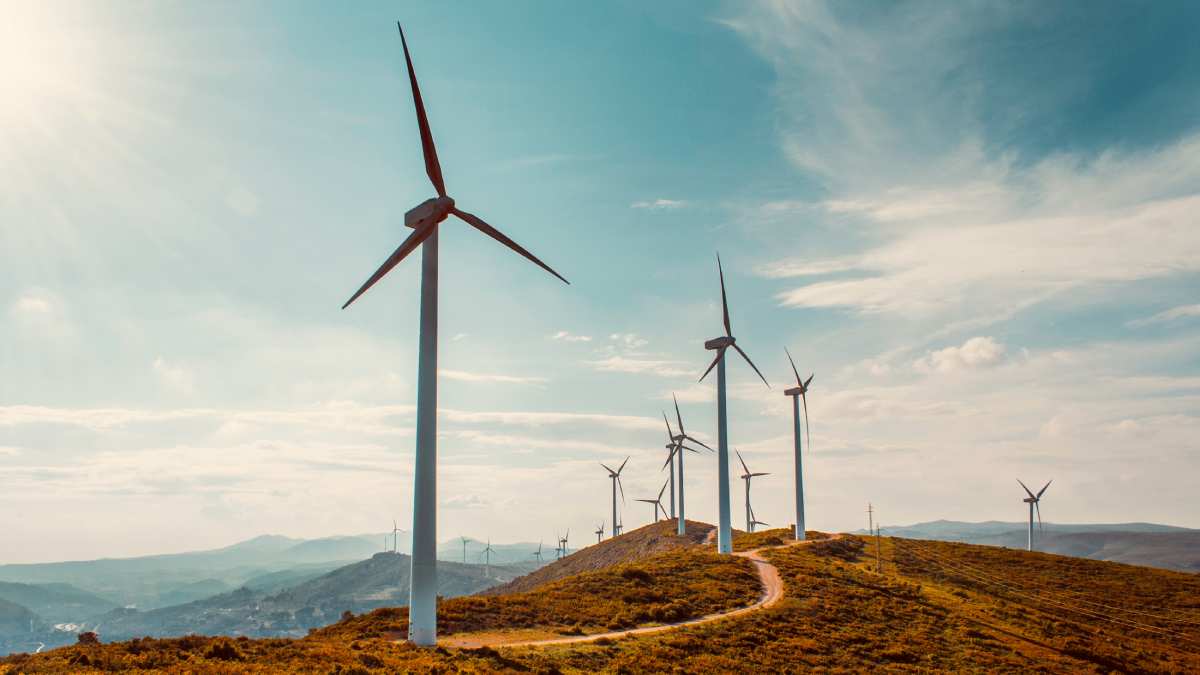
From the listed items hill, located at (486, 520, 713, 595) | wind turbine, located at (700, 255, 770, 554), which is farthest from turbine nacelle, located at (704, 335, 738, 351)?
hill, located at (486, 520, 713, 595)

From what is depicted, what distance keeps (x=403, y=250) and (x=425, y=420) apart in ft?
40.1

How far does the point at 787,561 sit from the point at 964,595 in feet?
65.3

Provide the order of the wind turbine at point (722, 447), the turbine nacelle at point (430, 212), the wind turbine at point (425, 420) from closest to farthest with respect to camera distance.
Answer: the wind turbine at point (425, 420) < the turbine nacelle at point (430, 212) < the wind turbine at point (722, 447)

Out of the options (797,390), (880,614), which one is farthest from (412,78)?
(797,390)

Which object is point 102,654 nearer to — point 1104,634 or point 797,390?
point 1104,634

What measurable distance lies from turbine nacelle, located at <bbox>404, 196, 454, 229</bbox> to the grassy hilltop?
26.0 meters

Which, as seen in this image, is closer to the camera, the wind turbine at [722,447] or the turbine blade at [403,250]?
the turbine blade at [403,250]

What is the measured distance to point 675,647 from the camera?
51.1m

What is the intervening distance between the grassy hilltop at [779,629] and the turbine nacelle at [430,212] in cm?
2602

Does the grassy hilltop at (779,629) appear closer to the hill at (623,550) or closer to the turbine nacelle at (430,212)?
the turbine nacelle at (430,212)

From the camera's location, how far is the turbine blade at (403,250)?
49.3 m

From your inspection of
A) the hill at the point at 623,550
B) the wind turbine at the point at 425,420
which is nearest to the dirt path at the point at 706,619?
the wind turbine at the point at 425,420

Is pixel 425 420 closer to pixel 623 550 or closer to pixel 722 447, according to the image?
pixel 722 447

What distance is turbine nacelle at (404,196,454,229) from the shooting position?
49459 mm
